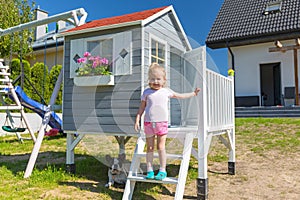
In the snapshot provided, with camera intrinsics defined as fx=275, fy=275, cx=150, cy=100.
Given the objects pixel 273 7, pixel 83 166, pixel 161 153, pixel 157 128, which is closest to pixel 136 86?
pixel 157 128

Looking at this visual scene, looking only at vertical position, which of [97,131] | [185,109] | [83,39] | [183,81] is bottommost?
[97,131]

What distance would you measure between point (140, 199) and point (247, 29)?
1030 cm

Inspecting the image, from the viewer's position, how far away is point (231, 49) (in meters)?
12.3

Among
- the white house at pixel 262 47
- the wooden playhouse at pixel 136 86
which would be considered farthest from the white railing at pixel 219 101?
the white house at pixel 262 47

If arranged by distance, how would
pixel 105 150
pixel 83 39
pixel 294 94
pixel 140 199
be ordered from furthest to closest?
1. pixel 294 94
2. pixel 105 150
3. pixel 83 39
4. pixel 140 199

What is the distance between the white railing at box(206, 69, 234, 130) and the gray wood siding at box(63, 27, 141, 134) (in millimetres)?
969

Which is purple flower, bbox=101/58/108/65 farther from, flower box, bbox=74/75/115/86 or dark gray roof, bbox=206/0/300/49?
dark gray roof, bbox=206/0/300/49

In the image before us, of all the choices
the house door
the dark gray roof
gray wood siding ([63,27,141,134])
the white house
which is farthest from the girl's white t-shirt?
the house door

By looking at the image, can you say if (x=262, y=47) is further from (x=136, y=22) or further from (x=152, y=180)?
(x=152, y=180)

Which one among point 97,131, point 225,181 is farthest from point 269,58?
point 97,131

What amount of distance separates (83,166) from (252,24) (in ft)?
32.8

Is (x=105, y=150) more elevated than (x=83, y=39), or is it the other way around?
(x=83, y=39)

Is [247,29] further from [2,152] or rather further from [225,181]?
[2,152]

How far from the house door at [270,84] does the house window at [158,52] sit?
886cm
